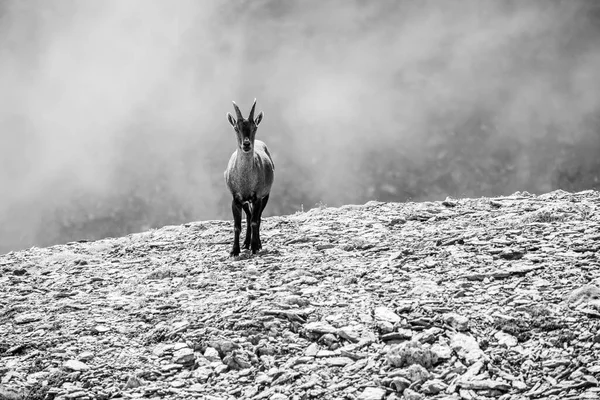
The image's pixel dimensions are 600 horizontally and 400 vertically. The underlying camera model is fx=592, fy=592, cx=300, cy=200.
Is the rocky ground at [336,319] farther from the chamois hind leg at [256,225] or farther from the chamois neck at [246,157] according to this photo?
the chamois neck at [246,157]

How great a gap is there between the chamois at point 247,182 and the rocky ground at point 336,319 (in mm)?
858

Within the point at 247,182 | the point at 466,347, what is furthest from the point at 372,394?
the point at 247,182

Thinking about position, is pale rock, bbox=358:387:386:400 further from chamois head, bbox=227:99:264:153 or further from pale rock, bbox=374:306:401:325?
chamois head, bbox=227:99:264:153

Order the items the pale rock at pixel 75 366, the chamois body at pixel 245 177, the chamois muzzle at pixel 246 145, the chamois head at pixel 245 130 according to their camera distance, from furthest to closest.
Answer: the chamois body at pixel 245 177
the chamois head at pixel 245 130
the chamois muzzle at pixel 246 145
the pale rock at pixel 75 366

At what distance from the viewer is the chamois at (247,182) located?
15203 mm

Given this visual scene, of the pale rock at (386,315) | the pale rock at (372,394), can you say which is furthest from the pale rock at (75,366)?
the pale rock at (386,315)

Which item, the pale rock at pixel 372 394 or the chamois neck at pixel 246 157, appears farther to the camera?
the chamois neck at pixel 246 157

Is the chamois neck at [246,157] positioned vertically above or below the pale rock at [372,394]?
above

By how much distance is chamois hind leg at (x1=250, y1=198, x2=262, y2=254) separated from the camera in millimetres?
15177

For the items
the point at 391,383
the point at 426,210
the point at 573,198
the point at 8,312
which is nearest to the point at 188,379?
the point at 391,383

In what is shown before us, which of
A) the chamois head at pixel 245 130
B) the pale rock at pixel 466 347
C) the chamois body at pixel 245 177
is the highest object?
the chamois head at pixel 245 130

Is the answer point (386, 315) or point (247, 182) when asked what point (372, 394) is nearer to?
point (386, 315)

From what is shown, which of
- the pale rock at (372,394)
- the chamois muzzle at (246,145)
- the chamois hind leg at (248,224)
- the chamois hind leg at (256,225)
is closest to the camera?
the pale rock at (372,394)

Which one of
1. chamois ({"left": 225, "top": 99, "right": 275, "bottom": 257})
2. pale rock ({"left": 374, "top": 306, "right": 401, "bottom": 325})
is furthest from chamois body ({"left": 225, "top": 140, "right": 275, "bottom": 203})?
pale rock ({"left": 374, "top": 306, "right": 401, "bottom": 325})
